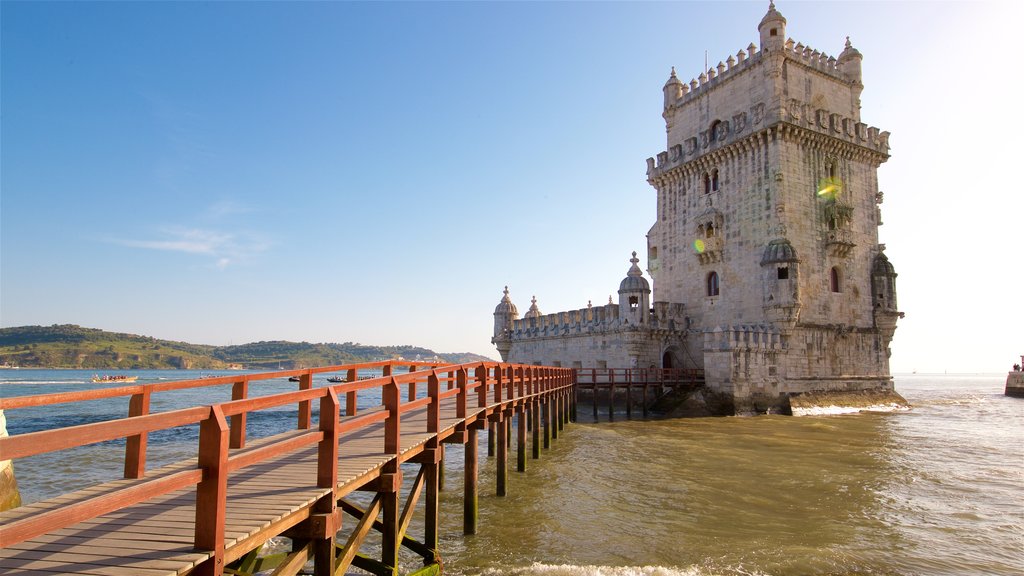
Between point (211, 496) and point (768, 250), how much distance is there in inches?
1178

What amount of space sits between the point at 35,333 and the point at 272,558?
582 ft

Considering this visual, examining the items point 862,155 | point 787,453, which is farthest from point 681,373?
point 862,155

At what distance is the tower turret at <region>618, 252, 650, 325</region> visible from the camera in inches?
1264

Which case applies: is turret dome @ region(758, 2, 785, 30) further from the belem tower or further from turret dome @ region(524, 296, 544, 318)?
turret dome @ region(524, 296, 544, 318)

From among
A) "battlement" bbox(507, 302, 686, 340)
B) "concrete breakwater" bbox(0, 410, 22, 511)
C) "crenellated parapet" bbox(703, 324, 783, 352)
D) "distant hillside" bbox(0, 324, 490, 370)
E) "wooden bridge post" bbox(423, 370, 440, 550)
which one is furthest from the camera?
"distant hillside" bbox(0, 324, 490, 370)

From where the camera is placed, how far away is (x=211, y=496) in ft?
13.1

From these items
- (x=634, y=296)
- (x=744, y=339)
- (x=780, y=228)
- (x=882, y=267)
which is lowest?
(x=744, y=339)

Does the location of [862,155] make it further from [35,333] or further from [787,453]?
[35,333]

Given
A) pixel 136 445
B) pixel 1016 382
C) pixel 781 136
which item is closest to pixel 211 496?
pixel 136 445

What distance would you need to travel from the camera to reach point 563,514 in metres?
11.6

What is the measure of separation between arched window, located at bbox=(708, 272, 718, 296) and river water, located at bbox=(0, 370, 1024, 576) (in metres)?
12.5

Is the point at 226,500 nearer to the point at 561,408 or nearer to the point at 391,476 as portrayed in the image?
the point at 391,476

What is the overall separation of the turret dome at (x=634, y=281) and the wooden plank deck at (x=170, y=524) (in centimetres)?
2623

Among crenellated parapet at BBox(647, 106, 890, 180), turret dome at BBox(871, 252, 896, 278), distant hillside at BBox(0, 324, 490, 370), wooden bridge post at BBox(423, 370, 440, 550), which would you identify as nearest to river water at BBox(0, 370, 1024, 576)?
wooden bridge post at BBox(423, 370, 440, 550)
